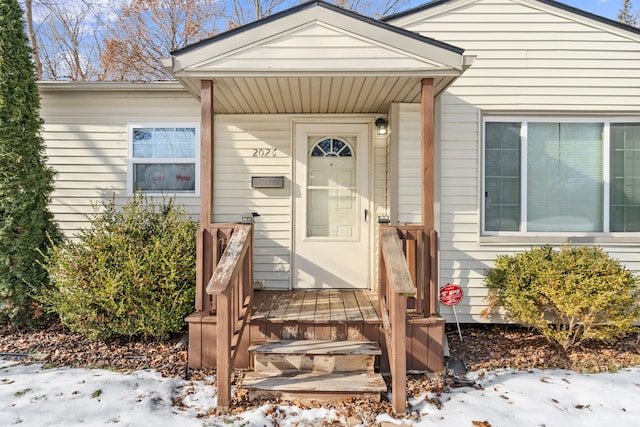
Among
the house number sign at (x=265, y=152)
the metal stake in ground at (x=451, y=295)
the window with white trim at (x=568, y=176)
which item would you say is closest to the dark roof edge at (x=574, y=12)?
Result: the window with white trim at (x=568, y=176)

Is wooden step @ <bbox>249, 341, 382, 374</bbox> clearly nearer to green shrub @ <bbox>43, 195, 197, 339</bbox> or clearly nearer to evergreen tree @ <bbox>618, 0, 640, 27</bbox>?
green shrub @ <bbox>43, 195, 197, 339</bbox>

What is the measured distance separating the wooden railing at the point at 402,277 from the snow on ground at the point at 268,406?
19.9 inches

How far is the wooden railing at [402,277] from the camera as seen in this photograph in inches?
105

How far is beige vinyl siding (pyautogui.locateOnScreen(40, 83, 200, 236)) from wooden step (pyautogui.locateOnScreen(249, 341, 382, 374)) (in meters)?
2.24

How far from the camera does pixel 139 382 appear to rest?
296cm

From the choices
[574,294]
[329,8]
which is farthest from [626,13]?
[329,8]

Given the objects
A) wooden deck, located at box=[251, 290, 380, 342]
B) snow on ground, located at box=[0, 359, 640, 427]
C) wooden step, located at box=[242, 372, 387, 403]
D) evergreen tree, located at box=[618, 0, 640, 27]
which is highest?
evergreen tree, located at box=[618, 0, 640, 27]

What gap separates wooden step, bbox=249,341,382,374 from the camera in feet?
9.79

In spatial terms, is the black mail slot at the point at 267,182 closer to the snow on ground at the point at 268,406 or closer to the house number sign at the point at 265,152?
the house number sign at the point at 265,152

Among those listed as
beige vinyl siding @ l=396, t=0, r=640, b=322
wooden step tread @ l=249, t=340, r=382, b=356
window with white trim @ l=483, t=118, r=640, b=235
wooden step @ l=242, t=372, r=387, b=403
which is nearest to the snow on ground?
wooden step @ l=242, t=372, r=387, b=403

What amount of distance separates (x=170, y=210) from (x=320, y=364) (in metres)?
2.19

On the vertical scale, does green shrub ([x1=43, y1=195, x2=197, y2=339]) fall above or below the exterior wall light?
below

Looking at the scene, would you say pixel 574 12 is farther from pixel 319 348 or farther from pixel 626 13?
pixel 626 13

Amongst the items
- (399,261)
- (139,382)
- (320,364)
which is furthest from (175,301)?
(399,261)
